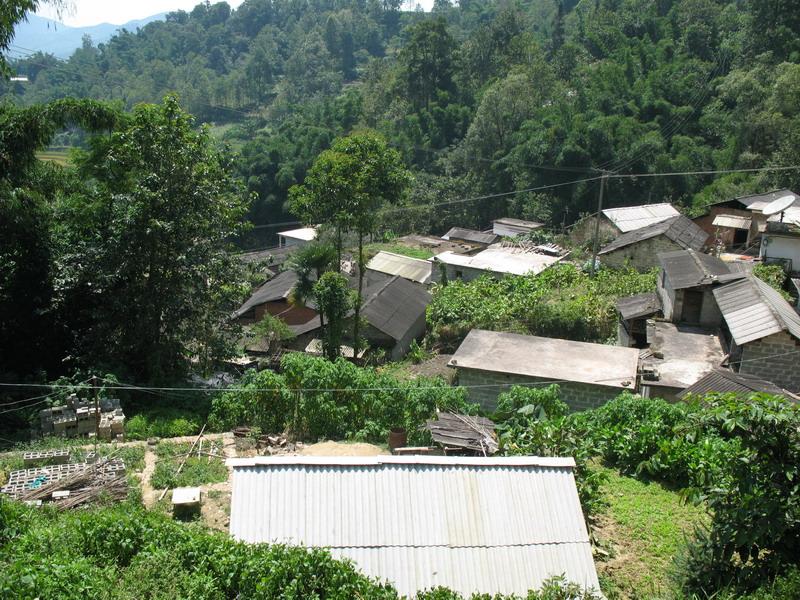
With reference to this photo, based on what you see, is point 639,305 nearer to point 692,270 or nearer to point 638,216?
point 692,270

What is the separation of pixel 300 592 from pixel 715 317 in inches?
634

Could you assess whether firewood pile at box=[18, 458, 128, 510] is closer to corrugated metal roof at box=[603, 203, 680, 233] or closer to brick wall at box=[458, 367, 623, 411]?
brick wall at box=[458, 367, 623, 411]

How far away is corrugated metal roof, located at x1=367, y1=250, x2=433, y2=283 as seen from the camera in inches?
1189

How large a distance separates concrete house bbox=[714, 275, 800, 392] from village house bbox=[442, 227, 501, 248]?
19.8 meters

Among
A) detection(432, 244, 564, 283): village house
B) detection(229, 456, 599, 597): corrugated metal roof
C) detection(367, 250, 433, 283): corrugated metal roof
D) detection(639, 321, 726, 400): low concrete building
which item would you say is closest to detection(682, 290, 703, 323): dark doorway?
detection(639, 321, 726, 400): low concrete building

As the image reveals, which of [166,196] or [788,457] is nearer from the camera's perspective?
[788,457]

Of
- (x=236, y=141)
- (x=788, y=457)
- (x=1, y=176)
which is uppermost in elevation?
(x=1, y=176)

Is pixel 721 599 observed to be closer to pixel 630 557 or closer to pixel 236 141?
pixel 630 557

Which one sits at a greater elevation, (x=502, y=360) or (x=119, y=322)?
(x=119, y=322)

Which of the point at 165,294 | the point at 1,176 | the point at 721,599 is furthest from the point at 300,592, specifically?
the point at 1,176

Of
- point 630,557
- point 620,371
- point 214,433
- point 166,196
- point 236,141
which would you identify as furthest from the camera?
point 236,141

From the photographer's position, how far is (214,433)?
44.3ft

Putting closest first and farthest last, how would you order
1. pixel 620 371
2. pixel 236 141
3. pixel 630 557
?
pixel 630 557 < pixel 620 371 < pixel 236 141

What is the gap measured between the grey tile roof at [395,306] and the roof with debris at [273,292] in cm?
339
